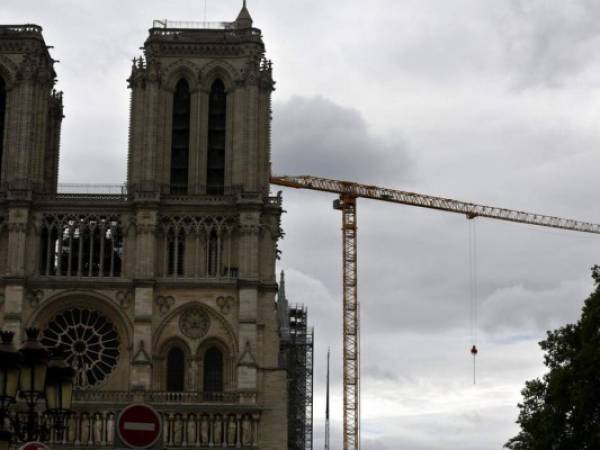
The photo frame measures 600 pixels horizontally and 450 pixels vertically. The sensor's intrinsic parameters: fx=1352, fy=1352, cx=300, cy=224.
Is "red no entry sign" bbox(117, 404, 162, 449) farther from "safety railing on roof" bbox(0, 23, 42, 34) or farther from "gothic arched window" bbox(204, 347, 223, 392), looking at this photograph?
"safety railing on roof" bbox(0, 23, 42, 34)

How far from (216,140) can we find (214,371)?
45.9ft

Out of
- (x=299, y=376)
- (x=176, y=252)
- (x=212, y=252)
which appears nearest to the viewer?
(x=176, y=252)

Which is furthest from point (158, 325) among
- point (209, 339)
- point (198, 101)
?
point (198, 101)

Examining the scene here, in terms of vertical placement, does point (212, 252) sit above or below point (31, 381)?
above

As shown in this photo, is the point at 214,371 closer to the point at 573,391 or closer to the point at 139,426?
the point at 573,391

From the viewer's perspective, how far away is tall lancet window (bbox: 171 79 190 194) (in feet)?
265

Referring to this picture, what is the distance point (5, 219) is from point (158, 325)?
35.8 ft

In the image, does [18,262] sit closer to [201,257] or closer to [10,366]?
[201,257]

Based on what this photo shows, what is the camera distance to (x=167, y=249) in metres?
78.5

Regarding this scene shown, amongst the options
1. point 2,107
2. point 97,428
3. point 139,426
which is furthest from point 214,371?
point 139,426

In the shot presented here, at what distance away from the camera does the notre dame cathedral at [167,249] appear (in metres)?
75.6

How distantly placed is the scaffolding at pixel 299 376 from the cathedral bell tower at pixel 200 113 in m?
26.5

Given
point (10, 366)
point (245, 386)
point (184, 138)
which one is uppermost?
point (184, 138)

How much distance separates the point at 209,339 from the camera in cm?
7712
